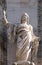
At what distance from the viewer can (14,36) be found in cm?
1567

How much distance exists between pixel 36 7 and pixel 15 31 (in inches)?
42.8

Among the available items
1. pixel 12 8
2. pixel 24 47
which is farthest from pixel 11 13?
pixel 24 47

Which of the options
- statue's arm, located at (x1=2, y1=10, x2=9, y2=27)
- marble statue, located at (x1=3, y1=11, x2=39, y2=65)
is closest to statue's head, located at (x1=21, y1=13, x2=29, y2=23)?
marble statue, located at (x1=3, y1=11, x2=39, y2=65)

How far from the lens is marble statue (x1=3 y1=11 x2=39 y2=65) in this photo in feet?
51.1

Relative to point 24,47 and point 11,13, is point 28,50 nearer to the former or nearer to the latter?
point 24,47

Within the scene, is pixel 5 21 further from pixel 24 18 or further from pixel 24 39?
pixel 24 39

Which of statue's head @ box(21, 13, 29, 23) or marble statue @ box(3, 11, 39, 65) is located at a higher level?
statue's head @ box(21, 13, 29, 23)

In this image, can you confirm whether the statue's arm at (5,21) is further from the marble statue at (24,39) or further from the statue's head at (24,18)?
the statue's head at (24,18)

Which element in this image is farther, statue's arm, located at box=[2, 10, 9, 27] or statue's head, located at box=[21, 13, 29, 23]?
statue's head, located at box=[21, 13, 29, 23]

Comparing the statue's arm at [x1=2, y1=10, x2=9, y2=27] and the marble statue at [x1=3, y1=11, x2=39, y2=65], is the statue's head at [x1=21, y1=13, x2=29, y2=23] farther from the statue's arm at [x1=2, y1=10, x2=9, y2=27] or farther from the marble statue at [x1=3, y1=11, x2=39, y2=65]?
the statue's arm at [x1=2, y1=10, x2=9, y2=27]

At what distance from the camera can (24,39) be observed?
15.6 m

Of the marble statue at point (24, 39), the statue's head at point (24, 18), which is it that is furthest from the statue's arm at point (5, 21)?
the statue's head at point (24, 18)

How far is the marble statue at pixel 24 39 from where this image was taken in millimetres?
15578

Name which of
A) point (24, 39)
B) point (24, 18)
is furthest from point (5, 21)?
point (24, 39)
